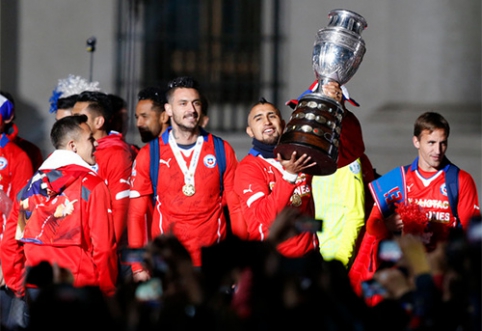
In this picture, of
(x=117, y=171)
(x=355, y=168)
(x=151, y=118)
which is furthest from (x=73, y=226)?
(x=151, y=118)

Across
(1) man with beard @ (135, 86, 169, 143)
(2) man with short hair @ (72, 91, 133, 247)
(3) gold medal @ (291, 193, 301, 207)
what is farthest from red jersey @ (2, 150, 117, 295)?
(1) man with beard @ (135, 86, 169, 143)

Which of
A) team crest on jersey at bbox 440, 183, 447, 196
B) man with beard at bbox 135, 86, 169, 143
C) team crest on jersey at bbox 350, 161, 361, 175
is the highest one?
man with beard at bbox 135, 86, 169, 143

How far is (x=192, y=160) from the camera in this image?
7.30 metres

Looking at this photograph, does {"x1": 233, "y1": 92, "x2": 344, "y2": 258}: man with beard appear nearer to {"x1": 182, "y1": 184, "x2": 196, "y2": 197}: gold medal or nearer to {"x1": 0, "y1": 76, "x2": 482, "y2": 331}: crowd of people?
{"x1": 0, "y1": 76, "x2": 482, "y2": 331}: crowd of people

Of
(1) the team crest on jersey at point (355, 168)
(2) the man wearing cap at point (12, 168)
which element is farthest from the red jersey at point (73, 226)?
(1) the team crest on jersey at point (355, 168)

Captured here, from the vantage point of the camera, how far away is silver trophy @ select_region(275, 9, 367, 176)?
6.00 metres

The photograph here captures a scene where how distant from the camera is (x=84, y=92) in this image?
880 centimetres

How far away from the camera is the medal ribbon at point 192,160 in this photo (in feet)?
23.7

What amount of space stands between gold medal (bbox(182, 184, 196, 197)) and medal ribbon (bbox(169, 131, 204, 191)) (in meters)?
0.02

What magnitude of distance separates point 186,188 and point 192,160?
0.69 feet

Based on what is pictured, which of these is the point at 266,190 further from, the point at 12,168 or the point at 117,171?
the point at 12,168

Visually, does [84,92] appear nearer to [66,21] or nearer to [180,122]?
[180,122]

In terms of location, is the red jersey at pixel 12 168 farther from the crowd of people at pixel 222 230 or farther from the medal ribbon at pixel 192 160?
the medal ribbon at pixel 192 160

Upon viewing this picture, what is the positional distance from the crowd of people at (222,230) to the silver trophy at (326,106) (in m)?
0.06
